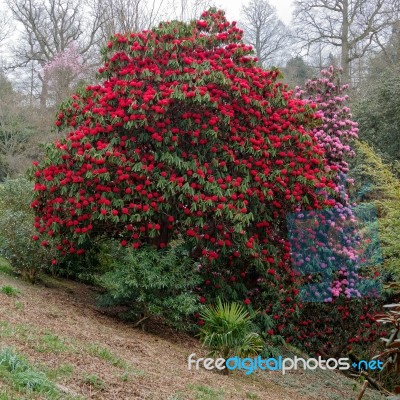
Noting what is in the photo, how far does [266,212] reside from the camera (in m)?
7.27

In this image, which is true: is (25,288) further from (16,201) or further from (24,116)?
(24,116)

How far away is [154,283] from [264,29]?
21.0 m

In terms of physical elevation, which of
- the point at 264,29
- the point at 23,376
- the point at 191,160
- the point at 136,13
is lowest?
the point at 23,376

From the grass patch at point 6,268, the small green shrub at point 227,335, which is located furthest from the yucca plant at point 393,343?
the grass patch at point 6,268

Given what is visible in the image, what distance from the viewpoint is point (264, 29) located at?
25.0m

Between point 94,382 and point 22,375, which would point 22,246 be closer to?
point 94,382

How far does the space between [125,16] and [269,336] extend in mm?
7250

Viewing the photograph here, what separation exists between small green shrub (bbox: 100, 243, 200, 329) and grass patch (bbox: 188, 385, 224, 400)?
1636 millimetres

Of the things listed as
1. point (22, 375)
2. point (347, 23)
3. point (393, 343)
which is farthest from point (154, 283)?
point (347, 23)

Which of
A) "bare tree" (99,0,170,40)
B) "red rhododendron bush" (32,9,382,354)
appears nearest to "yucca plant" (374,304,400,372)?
"red rhododendron bush" (32,9,382,354)

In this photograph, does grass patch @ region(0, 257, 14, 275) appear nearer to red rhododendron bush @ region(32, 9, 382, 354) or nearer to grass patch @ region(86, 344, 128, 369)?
red rhododendron bush @ region(32, 9, 382, 354)

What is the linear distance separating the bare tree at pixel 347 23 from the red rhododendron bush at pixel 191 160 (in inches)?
529

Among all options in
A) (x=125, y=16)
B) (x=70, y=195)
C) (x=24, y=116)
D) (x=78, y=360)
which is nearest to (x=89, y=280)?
(x=70, y=195)

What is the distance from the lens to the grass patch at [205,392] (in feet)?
14.2
